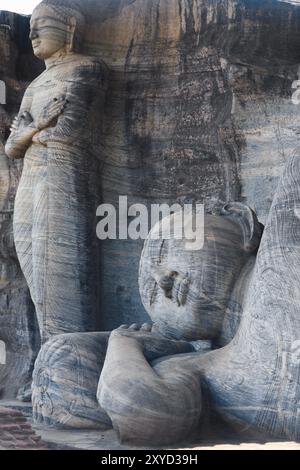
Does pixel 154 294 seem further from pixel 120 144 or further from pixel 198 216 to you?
pixel 120 144

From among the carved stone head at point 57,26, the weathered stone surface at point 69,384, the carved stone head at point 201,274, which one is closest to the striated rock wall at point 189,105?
the carved stone head at point 57,26

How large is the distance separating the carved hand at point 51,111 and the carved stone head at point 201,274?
1333 mm

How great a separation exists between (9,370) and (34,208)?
1.22m

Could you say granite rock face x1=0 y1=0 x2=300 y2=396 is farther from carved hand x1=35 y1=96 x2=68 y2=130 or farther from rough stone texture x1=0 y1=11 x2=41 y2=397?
rough stone texture x1=0 y1=11 x2=41 y2=397

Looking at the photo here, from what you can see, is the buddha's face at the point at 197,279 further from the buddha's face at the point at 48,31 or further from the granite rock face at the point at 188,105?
the buddha's face at the point at 48,31

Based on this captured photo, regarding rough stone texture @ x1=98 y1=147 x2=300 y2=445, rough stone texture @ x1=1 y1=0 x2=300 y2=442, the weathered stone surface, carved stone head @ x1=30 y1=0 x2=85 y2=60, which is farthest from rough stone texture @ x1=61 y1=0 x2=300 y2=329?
rough stone texture @ x1=98 y1=147 x2=300 y2=445

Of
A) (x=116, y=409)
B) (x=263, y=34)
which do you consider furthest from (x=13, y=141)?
(x=116, y=409)

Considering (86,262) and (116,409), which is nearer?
(116,409)

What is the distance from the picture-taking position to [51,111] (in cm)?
500

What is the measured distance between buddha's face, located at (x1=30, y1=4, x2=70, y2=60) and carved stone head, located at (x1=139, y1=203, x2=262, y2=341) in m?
1.76

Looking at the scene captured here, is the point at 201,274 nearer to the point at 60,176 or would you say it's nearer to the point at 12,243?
the point at 60,176

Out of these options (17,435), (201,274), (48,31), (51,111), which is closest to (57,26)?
(48,31)

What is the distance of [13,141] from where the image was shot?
525cm

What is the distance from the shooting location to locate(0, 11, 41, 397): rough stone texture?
5617 mm
